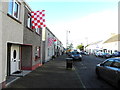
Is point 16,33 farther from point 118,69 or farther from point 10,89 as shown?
point 118,69

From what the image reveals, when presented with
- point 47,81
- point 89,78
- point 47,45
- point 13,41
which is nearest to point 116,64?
point 89,78

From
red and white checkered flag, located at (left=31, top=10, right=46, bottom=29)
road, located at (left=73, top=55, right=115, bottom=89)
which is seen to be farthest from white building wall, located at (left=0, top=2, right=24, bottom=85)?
road, located at (left=73, top=55, right=115, bottom=89)

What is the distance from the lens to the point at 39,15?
35.1 feet

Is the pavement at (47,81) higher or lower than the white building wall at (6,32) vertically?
lower

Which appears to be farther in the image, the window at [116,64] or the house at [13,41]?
the window at [116,64]

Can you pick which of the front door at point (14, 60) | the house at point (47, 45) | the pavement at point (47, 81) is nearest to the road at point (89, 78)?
the pavement at point (47, 81)

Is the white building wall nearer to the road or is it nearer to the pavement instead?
the pavement

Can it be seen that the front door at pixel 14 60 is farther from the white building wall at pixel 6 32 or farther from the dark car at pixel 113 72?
the dark car at pixel 113 72

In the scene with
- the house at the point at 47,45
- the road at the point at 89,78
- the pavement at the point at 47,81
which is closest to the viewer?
the pavement at the point at 47,81

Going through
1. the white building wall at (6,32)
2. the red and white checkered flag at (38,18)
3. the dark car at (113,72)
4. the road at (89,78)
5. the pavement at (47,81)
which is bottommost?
the road at (89,78)

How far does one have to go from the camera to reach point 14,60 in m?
9.50

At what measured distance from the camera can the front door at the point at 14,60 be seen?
29.9ft

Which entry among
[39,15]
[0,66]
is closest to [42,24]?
[39,15]

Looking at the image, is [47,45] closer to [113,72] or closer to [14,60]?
[14,60]
